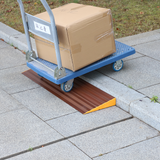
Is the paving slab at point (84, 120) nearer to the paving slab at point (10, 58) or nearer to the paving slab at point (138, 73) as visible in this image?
the paving slab at point (138, 73)

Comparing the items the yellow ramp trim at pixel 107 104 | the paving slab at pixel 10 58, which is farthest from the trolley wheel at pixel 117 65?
the paving slab at pixel 10 58

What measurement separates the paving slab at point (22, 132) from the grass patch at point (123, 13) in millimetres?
3507

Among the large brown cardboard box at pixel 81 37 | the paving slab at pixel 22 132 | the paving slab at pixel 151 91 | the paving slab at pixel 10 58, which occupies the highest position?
the large brown cardboard box at pixel 81 37

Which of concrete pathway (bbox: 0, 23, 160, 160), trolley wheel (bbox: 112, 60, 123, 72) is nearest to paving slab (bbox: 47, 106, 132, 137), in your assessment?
concrete pathway (bbox: 0, 23, 160, 160)

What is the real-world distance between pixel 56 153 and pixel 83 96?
4.33ft

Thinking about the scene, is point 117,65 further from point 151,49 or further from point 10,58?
point 10,58

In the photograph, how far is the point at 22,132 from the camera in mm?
3586

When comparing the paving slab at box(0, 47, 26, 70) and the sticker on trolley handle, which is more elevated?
the sticker on trolley handle

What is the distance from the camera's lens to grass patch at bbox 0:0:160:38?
7.04 m

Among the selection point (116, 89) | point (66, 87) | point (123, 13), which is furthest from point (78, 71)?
point (123, 13)

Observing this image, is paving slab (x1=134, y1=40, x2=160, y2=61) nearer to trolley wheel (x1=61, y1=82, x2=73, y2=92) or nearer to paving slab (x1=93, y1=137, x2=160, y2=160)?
trolley wheel (x1=61, y1=82, x2=73, y2=92)

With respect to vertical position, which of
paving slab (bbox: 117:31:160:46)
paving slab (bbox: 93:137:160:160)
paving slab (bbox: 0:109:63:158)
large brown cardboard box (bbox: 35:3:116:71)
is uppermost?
large brown cardboard box (bbox: 35:3:116:71)

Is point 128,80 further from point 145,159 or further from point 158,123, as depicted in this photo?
point 145,159

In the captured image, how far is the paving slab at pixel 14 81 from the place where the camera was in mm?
4707
